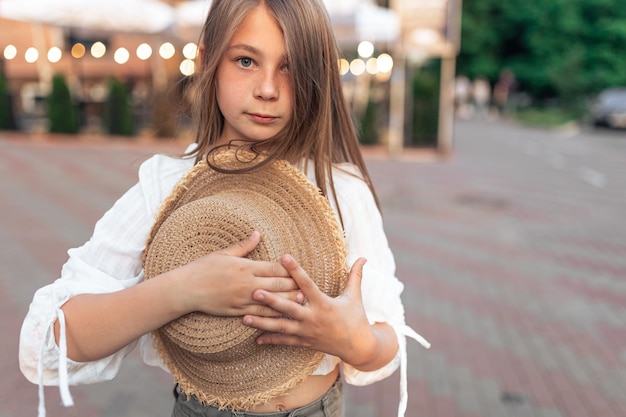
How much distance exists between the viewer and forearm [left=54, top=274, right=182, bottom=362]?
3.22ft

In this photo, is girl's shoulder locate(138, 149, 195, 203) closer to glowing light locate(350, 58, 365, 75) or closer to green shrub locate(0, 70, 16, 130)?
glowing light locate(350, 58, 365, 75)

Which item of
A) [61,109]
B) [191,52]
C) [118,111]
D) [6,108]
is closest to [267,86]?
[191,52]

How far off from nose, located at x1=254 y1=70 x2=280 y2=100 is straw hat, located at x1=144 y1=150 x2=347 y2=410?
11 centimetres

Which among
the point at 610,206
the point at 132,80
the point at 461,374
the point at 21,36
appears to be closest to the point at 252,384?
the point at 461,374

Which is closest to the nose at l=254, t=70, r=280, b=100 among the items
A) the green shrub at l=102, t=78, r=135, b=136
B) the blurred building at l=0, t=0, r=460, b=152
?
the blurred building at l=0, t=0, r=460, b=152

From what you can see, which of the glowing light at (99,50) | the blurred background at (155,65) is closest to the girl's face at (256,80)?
the blurred background at (155,65)

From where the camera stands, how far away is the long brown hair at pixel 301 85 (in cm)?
109

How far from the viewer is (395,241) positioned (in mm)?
6277

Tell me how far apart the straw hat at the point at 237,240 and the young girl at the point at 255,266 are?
0.03 m

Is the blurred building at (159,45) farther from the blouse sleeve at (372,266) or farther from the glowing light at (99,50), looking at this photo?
the blouse sleeve at (372,266)

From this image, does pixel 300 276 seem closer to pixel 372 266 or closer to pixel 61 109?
pixel 372 266

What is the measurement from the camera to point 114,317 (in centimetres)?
101

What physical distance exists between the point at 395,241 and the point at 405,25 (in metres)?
7.03

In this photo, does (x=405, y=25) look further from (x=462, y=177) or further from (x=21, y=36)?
(x=21, y=36)
